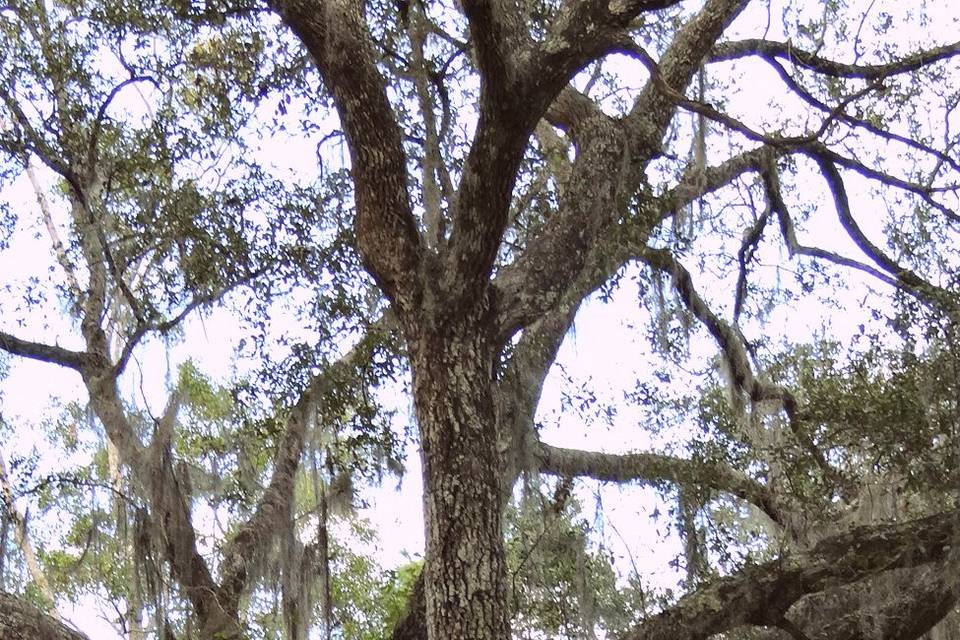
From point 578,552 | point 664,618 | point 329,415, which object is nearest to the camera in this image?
point 664,618

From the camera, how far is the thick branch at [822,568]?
4.63 meters

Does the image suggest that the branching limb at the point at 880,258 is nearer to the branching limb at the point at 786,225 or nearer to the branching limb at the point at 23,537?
the branching limb at the point at 786,225

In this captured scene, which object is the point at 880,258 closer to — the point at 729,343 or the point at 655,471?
the point at 729,343

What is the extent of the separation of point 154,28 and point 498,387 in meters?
2.70

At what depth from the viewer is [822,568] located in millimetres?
4676

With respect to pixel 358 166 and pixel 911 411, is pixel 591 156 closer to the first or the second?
pixel 358 166

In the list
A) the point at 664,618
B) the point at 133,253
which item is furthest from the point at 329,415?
the point at 664,618

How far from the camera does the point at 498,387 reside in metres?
5.57

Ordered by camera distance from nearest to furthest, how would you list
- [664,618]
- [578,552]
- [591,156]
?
[664,618] < [591,156] < [578,552]

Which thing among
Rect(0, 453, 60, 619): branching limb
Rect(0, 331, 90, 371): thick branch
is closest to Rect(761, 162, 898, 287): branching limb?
Rect(0, 331, 90, 371): thick branch

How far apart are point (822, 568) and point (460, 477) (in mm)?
1553

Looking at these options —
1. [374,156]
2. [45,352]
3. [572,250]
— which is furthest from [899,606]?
[45,352]

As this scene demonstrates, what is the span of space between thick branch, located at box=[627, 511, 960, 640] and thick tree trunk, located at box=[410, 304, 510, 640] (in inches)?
34.3

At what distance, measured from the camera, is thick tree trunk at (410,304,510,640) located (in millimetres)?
4133
